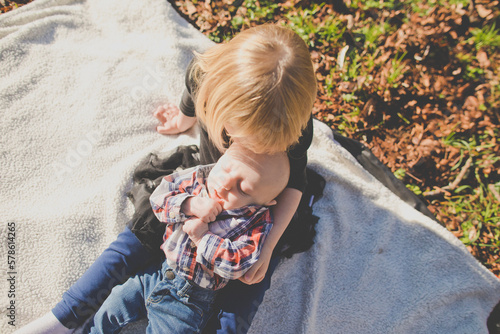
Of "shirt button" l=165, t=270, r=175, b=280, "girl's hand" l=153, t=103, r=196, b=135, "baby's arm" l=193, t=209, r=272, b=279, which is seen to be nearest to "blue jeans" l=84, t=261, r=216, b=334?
"shirt button" l=165, t=270, r=175, b=280

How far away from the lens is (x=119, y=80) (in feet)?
8.09

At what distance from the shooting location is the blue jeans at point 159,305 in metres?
1.57

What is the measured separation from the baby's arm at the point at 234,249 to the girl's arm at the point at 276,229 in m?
0.09

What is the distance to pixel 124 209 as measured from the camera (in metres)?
2.04

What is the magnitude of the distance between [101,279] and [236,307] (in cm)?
72

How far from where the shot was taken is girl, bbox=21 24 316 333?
123 centimetres

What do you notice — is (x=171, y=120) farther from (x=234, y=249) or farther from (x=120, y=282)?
(x=234, y=249)

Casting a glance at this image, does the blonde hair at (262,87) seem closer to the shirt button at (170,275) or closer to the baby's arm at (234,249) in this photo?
the baby's arm at (234,249)

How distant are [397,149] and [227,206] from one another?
1.82m

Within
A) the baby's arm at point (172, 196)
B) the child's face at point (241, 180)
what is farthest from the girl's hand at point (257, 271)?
the baby's arm at point (172, 196)

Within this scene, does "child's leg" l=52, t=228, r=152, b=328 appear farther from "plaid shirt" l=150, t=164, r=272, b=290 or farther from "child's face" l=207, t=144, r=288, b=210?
"child's face" l=207, t=144, r=288, b=210

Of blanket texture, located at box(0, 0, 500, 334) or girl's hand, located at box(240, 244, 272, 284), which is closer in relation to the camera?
girl's hand, located at box(240, 244, 272, 284)

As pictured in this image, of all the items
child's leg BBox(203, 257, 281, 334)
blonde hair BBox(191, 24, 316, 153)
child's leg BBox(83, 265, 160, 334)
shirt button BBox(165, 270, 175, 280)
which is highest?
blonde hair BBox(191, 24, 316, 153)

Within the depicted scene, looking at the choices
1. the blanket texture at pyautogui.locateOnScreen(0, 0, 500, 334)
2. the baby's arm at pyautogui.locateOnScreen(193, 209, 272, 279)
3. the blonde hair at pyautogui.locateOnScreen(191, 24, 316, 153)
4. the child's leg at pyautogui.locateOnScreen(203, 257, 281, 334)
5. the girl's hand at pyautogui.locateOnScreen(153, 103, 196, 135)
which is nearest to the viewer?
the blonde hair at pyautogui.locateOnScreen(191, 24, 316, 153)
